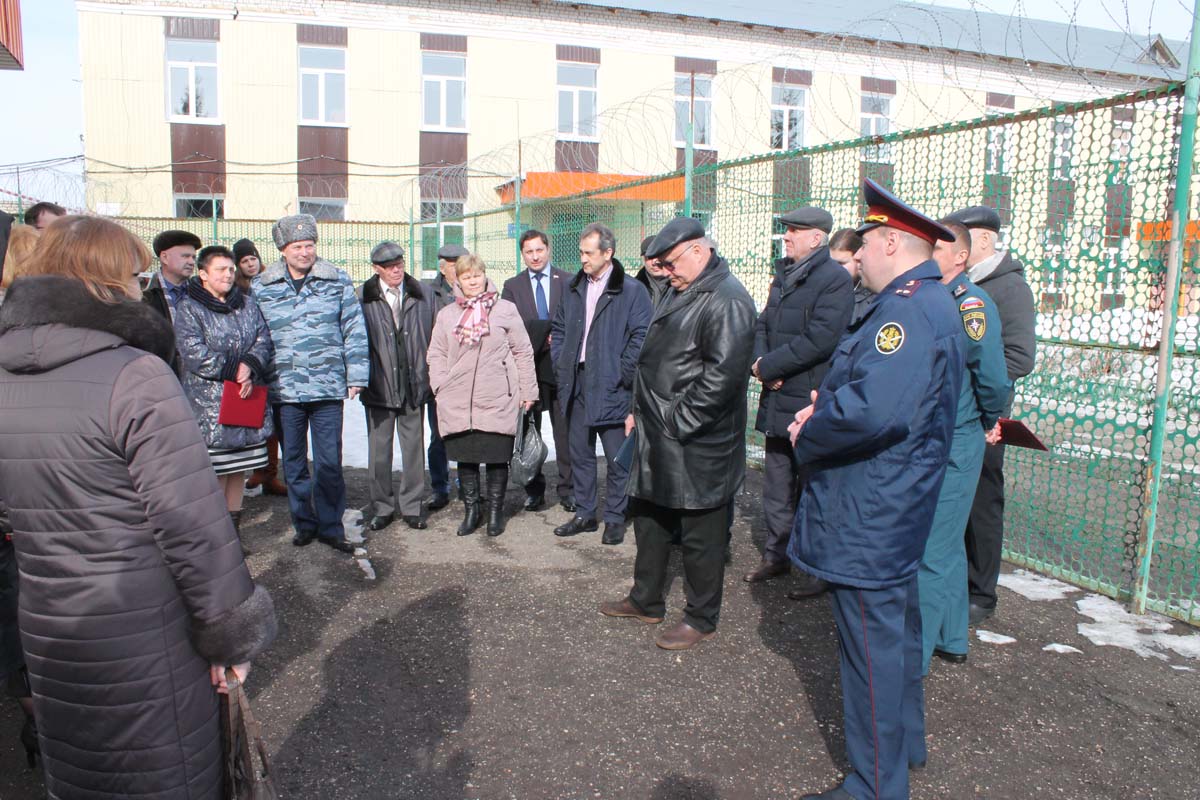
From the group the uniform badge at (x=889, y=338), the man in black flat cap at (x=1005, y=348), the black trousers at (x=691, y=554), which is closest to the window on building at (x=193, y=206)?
the black trousers at (x=691, y=554)

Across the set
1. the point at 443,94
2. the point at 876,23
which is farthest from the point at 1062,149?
the point at 876,23

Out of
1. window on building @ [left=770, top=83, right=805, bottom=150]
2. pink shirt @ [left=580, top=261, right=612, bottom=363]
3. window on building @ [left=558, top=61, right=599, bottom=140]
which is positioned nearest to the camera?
pink shirt @ [left=580, top=261, right=612, bottom=363]

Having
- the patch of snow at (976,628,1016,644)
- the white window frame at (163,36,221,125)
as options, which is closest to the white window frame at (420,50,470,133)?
the white window frame at (163,36,221,125)

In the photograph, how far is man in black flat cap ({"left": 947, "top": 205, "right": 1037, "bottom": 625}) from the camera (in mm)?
4043

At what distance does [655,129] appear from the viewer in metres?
21.4

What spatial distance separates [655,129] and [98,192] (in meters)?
12.6

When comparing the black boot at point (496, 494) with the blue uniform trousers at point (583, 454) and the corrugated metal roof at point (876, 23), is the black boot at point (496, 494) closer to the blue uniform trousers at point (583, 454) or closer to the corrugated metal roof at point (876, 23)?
the blue uniform trousers at point (583, 454)

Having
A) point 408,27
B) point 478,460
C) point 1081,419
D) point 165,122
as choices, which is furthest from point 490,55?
point 1081,419

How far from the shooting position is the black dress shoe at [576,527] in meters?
5.72

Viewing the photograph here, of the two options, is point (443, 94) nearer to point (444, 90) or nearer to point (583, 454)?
point (444, 90)

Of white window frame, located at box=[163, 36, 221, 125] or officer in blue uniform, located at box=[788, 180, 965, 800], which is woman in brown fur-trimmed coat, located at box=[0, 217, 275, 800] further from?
white window frame, located at box=[163, 36, 221, 125]

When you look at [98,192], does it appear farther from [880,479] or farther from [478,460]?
[880,479]

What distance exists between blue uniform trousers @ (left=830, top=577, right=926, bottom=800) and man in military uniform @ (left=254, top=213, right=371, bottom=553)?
3385mm

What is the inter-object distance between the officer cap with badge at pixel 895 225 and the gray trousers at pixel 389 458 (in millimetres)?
3797
